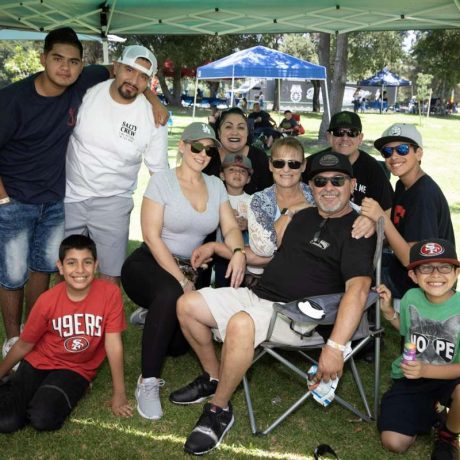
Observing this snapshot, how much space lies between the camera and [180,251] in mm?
3643

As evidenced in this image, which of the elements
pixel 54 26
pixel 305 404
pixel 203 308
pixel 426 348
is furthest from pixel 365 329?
pixel 54 26

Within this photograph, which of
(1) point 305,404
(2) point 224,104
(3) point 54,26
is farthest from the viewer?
(2) point 224,104

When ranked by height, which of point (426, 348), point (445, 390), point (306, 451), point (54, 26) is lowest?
point (306, 451)

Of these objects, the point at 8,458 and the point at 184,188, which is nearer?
the point at 8,458

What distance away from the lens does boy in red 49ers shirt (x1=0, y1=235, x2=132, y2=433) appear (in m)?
3.00

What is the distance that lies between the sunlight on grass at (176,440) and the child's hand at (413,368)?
0.68m

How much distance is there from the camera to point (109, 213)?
388cm

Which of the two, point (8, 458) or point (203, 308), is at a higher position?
point (203, 308)

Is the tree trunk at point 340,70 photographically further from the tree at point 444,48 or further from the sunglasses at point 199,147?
the sunglasses at point 199,147

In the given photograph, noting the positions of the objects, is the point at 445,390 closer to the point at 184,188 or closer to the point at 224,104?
the point at 184,188

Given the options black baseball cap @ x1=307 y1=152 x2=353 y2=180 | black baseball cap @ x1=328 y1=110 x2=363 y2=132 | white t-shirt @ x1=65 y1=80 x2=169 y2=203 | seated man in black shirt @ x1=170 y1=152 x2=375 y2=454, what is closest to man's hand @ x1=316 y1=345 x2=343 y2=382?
seated man in black shirt @ x1=170 y1=152 x2=375 y2=454

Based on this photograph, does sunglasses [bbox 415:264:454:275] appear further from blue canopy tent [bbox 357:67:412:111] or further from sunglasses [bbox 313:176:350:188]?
blue canopy tent [bbox 357:67:412:111]

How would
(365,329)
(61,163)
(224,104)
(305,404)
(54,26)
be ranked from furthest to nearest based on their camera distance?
(224,104), (54,26), (61,163), (305,404), (365,329)

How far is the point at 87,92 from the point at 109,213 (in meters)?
0.84
